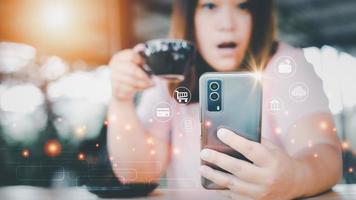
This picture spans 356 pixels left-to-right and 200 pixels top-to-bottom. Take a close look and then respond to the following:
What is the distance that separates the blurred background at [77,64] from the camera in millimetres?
1014

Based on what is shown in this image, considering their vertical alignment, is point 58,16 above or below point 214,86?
above

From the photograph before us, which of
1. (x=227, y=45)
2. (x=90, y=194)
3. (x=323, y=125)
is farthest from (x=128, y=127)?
(x=323, y=125)

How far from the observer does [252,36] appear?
1.03m

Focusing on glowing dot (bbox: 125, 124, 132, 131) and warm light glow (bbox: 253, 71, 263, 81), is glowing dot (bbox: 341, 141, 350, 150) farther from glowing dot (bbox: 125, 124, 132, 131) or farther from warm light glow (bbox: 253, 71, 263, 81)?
glowing dot (bbox: 125, 124, 132, 131)

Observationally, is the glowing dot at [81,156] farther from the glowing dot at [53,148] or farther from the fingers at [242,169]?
the fingers at [242,169]

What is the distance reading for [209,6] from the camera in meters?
1.04

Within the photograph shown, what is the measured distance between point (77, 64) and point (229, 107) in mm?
330

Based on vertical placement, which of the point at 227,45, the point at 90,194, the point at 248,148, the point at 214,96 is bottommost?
the point at 90,194

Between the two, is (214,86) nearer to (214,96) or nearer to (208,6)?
(214,96)

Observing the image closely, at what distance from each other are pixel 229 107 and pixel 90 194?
1.14 ft

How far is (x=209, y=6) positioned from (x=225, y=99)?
7.8 inches

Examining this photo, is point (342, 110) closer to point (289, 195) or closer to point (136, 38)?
point (289, 195)

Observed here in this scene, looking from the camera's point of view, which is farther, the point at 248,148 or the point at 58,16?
the point at 58,16

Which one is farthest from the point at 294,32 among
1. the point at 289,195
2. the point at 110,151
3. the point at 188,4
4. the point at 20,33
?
the point at 20,33
